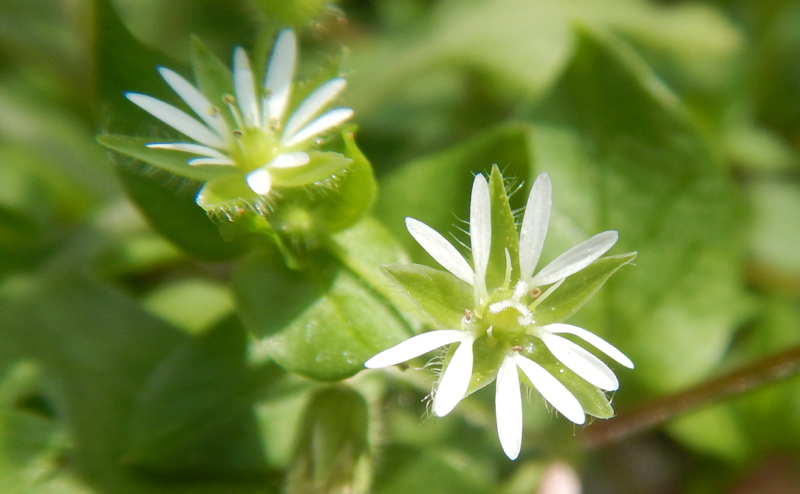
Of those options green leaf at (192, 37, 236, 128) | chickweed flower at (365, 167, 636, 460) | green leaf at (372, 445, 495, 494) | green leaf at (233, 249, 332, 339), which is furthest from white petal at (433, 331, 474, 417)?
green leaf at (372, 445, 495, 494)

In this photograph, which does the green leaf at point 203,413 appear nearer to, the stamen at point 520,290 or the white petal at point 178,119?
the white petal at point 178,119

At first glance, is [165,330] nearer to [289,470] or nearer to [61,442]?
[61,442]

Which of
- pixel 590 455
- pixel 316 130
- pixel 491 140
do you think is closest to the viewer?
pixel 316 130

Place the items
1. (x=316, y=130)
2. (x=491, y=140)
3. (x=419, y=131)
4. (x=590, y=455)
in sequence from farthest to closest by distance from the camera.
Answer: (x=419, y=131), (x=590, y=455), (x=491, y=140), (x=316, y=130)

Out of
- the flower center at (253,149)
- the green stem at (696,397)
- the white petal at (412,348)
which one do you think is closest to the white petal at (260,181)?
the flower center at (253,149)

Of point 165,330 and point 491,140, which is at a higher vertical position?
point 491,140

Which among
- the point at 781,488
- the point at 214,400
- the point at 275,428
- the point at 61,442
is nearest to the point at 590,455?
the point at 781,488
